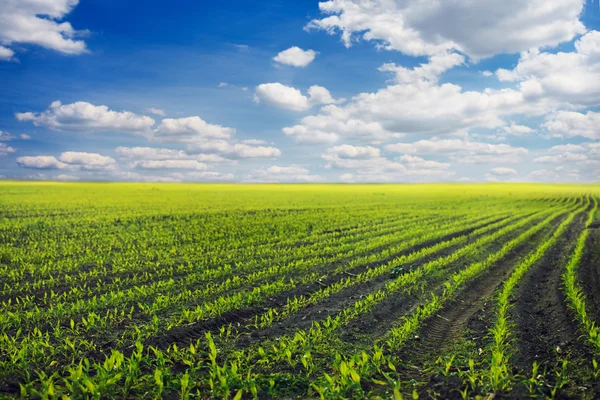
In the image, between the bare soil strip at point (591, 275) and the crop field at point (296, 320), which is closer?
the crop field at point (296, 320)

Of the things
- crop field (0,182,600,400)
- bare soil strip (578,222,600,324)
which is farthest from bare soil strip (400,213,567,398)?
bare soil strip (578,222,600,324)

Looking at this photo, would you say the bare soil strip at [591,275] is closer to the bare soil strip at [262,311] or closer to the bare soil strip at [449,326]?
the bare soil strip at [449,326]

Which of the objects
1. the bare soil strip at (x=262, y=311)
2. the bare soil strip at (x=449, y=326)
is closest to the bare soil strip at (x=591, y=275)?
the bare soil strip at (x=449, y=326)

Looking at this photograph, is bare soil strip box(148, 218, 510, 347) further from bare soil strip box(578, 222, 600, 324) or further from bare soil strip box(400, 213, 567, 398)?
bare soil strip box(578, 222, 600, 324)

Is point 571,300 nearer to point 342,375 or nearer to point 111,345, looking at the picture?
point 342,375

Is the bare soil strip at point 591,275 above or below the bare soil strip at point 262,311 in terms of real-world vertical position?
above

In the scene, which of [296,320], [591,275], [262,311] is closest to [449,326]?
[296,320]

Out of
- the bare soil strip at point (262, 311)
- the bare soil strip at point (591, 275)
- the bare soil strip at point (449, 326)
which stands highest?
the bare soil strip at point (591, 275)

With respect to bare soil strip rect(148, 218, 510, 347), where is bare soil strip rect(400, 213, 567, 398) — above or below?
below

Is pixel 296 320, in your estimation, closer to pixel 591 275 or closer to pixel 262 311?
pixel 262 311

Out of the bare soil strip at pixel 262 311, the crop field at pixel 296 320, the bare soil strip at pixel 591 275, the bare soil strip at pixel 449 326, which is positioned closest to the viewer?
the crop field at pixel 296 320

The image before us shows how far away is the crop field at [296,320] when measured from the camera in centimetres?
565

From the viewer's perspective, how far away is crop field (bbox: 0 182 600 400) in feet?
18.5

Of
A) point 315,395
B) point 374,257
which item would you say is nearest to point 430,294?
point 374,257
